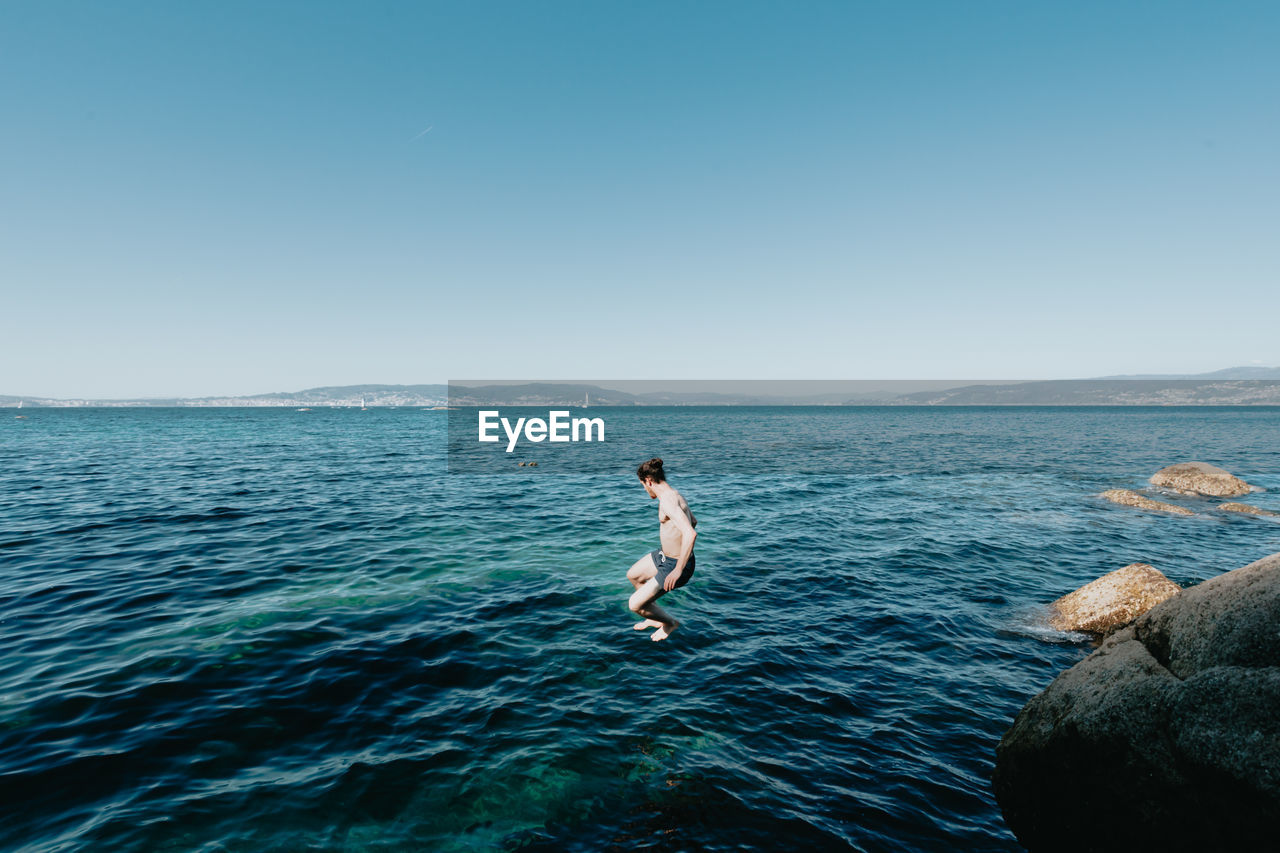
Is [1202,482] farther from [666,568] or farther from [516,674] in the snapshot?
[516,674]

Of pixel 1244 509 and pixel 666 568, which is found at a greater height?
pixel 666 568

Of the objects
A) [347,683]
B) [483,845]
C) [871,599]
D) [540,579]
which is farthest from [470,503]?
[483,845]

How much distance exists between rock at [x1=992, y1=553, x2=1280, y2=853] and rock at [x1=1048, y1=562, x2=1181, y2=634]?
6417 millimetres

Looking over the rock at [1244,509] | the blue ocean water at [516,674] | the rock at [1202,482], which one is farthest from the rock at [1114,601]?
the rock at [1202,482]

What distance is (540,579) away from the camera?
15133 millimetres

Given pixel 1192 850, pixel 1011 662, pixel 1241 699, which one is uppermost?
pixel 1241 699

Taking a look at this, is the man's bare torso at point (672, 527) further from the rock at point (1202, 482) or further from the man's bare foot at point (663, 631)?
the rock at point (1202, 482)

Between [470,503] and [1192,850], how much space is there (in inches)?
1014

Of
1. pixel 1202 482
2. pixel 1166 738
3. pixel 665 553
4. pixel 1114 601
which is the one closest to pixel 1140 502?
pixel 1202 482

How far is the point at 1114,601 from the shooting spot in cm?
1210

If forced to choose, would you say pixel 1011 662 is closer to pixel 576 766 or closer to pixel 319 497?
pixel 576 766

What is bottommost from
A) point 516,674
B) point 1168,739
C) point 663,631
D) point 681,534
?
point 516,674

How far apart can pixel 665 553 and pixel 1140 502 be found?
29.5 metres

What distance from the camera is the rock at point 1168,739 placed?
491 centimetres
